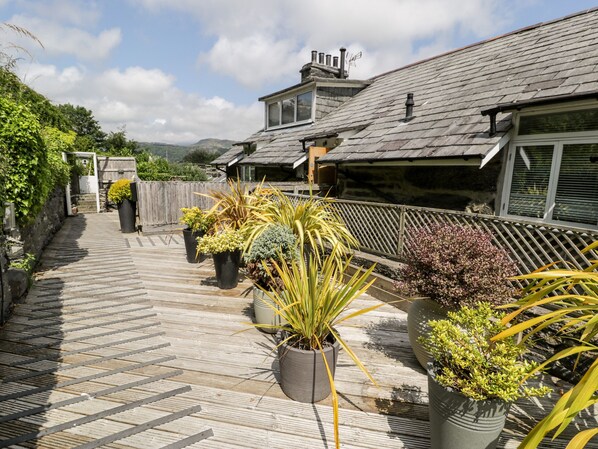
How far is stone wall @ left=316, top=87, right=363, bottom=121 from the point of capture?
1268cm

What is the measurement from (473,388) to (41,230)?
27.4 ft

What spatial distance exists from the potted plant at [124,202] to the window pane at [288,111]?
7791 millimetres

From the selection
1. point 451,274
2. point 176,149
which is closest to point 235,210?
point 451,274

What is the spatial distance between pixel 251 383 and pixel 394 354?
60.9 inches

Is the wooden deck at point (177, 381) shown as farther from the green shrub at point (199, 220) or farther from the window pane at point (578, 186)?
the window pane at point (578, 186)

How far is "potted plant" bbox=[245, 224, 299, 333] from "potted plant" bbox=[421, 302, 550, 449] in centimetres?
191

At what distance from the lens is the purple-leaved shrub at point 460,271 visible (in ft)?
8.38

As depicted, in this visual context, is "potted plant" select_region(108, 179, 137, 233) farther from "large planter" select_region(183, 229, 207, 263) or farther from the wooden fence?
"large planter" select_region(183, 229, 207, 263)

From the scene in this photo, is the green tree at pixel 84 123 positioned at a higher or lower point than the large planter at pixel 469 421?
higher

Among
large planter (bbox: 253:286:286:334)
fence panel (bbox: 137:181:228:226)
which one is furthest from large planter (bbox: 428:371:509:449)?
fence panel (bbox: 137:181:228:226)

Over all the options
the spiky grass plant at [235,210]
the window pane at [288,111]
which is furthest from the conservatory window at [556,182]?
the window pane at [288,111]

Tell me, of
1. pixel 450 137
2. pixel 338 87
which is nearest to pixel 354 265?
pixel 450 137

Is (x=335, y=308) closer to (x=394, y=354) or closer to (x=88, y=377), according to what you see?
(x=394, y=354)

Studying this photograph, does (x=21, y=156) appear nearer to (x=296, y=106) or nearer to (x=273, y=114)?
(x=296, y=106)
